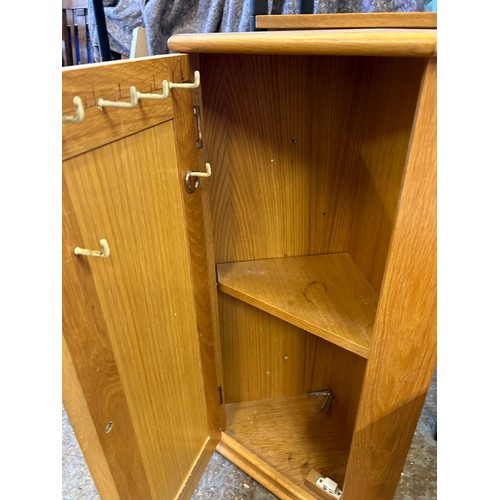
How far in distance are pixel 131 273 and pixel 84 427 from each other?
0.19 m

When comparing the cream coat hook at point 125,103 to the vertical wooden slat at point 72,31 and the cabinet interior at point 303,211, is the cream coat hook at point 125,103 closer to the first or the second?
the cabinet interior at point 303,211

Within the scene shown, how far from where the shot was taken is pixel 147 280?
52cm

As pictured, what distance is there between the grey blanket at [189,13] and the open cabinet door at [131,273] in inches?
18.3

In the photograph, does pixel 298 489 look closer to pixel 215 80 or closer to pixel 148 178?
pixel 148 178

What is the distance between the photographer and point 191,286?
0.64 metres

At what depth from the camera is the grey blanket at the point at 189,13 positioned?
836mm

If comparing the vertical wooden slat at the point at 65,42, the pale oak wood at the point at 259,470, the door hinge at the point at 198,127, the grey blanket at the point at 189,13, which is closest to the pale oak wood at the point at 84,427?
the door hinge at the point at 198,127

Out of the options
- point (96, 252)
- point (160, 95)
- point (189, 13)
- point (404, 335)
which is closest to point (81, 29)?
point (189, 13)

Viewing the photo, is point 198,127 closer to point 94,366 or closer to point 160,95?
point 160,95

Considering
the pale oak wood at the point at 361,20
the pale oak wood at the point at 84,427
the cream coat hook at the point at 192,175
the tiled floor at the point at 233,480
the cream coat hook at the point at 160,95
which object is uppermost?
the pale oak wood at the point at 361,20

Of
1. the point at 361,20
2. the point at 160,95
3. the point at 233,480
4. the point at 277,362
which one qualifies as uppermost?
the point at 361,20

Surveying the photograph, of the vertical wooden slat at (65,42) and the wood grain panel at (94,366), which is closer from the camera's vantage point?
the wood grain panel at (94,366)

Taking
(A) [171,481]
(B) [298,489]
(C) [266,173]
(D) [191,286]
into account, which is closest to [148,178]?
(D) [191,286]
